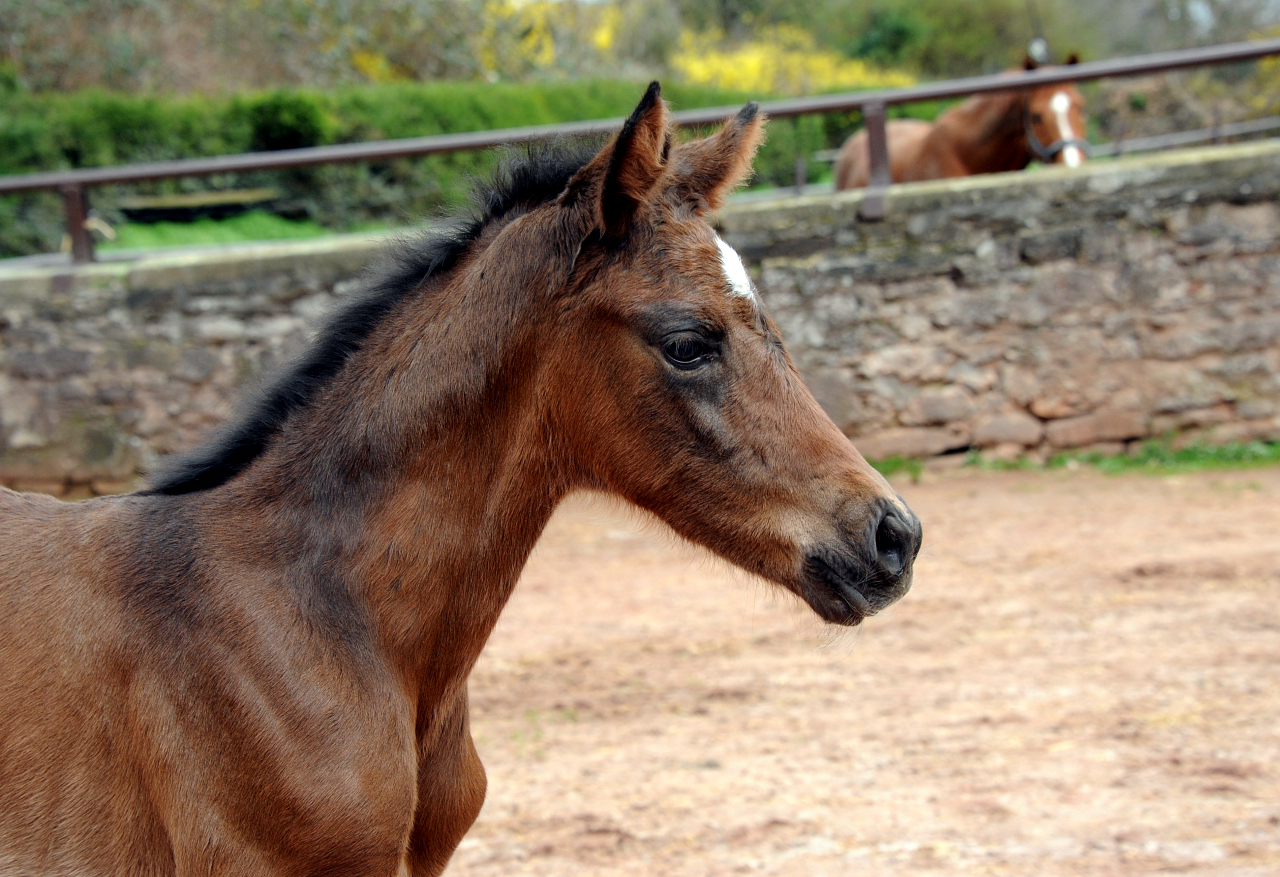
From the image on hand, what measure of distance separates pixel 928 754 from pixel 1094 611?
6.33ft

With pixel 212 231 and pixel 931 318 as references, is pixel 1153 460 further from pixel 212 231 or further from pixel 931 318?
pixel 212 231

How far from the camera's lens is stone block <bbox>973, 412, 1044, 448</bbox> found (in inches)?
314

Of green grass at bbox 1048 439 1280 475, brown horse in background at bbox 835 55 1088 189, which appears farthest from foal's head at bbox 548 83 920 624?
brown horse in background at bbox 835 55 1088 189

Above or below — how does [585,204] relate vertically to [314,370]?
above

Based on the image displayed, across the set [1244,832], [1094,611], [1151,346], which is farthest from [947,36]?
[1244,832]

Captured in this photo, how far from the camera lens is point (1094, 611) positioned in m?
5.17

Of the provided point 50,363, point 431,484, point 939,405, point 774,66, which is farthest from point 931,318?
point 774,66

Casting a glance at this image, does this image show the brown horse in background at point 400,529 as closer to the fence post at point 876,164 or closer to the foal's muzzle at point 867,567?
the foal's muzzle at point 867,567

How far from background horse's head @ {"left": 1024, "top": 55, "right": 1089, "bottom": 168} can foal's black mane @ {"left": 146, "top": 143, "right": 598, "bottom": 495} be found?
7546 mm

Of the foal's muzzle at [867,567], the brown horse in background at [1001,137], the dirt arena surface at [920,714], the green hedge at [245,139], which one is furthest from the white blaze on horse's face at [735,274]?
the green hedge at [245,139]

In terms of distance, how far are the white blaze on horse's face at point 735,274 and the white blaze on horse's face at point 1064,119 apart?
Result: 7517mm

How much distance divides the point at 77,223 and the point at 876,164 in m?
6.24

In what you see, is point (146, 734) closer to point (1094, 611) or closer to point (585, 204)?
point (585, 204)

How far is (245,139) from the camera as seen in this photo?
12609 mm
